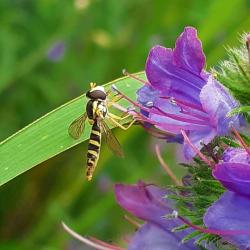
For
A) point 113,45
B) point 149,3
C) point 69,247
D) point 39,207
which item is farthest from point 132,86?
point 149,3

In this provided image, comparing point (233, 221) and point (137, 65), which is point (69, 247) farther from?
point (233, 221)

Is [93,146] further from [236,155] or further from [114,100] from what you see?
[236,155]

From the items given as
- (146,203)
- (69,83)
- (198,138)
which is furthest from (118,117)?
(69,83)

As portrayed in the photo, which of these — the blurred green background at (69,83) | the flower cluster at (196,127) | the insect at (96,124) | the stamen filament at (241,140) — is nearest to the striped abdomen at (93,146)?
the insect at (96,124)

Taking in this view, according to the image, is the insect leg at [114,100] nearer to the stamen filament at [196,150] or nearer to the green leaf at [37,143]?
the green leaf at [37,143]

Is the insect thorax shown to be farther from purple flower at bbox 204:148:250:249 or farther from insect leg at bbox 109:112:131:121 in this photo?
purple flower at bbox 204:148:250:249

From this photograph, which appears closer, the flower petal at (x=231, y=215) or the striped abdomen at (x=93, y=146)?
the flower petal at (x=231, y=215)

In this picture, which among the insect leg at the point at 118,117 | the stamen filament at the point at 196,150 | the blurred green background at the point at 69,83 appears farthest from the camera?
the blurred green background at the point at 69,83
